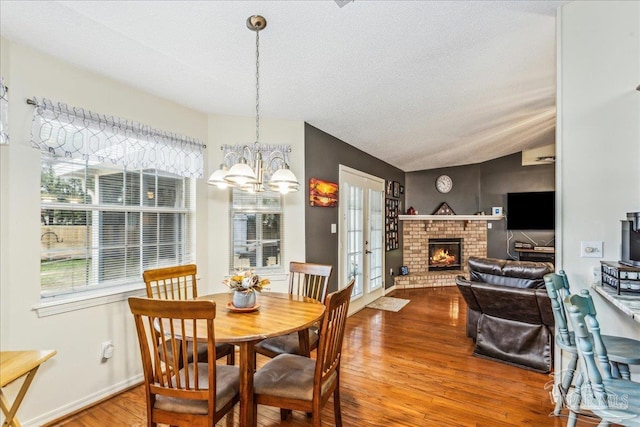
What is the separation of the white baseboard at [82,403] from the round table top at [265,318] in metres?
1.09

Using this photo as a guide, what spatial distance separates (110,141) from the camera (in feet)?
8.18

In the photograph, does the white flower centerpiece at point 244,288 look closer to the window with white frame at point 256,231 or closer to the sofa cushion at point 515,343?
the window with white frame at point 256,231

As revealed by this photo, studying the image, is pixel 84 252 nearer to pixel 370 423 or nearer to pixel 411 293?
pixel 370 423

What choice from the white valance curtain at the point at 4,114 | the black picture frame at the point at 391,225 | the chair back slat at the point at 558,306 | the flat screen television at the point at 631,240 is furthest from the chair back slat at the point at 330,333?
the black picture frame at the point at 391,225

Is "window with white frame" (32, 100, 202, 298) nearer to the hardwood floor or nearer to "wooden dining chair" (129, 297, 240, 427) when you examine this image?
the hardwood floor

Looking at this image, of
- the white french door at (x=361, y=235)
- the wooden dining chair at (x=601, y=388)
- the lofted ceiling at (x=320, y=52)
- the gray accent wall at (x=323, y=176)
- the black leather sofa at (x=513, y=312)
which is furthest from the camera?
the white french door at (x=361, y=235)

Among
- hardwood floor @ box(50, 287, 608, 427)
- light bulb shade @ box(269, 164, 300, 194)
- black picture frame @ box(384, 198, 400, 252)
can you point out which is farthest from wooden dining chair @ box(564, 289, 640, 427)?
black picture frame @ box(384, 198, 400, 252)

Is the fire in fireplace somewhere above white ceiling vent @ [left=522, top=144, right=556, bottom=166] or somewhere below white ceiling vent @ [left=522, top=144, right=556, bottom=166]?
below

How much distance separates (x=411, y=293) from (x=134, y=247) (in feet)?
15.8

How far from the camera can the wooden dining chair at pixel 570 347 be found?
171 centimetres

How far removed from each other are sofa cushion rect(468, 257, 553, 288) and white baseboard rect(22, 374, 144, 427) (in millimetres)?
3286

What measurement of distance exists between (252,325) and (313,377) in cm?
45

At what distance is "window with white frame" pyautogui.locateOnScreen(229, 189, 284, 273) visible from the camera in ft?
11.4

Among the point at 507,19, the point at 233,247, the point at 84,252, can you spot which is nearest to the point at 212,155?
the point at 233,247
